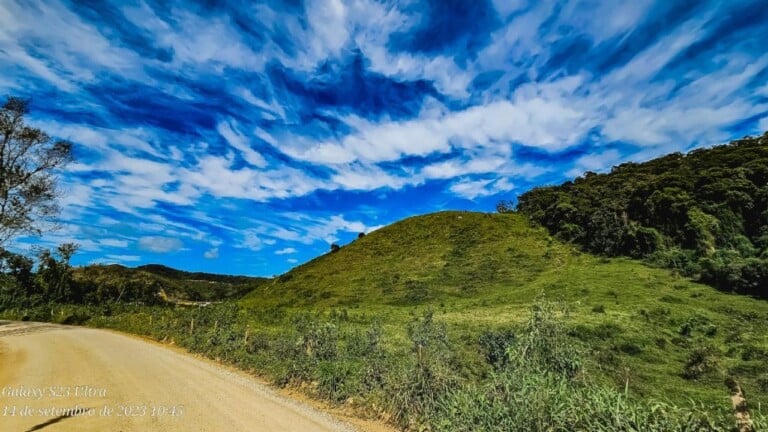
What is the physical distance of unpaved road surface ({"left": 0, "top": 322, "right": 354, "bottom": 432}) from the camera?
859 centimetres

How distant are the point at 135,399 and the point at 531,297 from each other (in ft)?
144

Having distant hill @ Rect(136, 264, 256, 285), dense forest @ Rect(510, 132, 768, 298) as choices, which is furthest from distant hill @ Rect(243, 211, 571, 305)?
distant hill @ Rect(136, 264, 256, 285)

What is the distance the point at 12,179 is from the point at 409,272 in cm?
5110

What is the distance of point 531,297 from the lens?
47.2 metres

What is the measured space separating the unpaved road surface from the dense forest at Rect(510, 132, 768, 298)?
1820 inches

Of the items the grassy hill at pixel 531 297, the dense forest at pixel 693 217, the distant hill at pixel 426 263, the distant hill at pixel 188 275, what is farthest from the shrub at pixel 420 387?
the distant hill at pixel 188 275

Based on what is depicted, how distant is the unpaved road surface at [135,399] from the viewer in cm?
859

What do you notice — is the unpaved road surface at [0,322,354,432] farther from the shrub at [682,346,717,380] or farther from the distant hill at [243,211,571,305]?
the distant hill at [243,211,571,305]

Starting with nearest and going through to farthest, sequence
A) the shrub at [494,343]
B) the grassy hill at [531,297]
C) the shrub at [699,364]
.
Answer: the shrub at [494,343] < the shrub at [699,364] < the grassy hill at [531,297]

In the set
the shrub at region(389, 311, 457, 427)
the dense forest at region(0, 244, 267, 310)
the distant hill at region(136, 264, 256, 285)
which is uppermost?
the distant hill at region(136, 264, 256, 285)

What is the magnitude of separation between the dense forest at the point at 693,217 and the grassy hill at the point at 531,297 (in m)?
3.27

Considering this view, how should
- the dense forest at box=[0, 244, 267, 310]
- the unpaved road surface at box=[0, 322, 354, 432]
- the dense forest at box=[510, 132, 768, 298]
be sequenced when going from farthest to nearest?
the dense forest at box=[0, 244, 267, 310]
the dense forest at box=[510, 132, 768, 298]
the unpaved road surface at box=[0, 322, 354, 432]

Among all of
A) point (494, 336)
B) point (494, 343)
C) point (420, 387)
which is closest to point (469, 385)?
point (420, 387)

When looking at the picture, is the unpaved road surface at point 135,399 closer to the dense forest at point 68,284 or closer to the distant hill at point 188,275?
the dense forest at point 68,284
